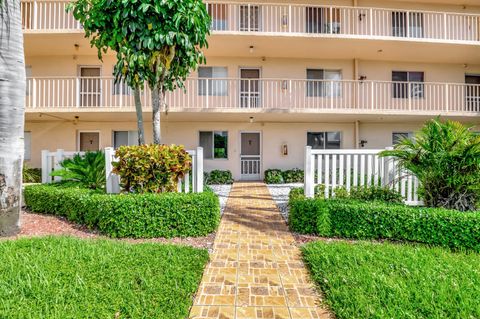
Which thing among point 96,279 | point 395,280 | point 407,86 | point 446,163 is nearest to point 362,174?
point 446,163

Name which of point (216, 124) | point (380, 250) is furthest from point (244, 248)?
point (216, 124)

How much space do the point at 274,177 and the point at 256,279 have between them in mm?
8972

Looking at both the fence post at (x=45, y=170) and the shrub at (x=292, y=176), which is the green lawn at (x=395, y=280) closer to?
the fence post at (x=45, y=170)

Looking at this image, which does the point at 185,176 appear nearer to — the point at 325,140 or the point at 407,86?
the point at 325,140

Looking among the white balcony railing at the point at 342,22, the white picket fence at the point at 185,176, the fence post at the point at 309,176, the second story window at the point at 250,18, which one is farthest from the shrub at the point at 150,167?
the second story window at the point at 250,18

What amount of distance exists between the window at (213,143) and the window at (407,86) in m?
8.82

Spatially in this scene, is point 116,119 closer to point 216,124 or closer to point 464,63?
point 216,124

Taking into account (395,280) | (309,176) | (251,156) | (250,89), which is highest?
(250,89)

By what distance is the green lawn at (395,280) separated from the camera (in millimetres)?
2486

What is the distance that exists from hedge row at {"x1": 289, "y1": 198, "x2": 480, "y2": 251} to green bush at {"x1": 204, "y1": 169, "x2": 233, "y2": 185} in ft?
23.9

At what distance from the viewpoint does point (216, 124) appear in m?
12.8

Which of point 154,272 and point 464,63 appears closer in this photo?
point 154,272

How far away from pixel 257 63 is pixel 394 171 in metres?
8.75

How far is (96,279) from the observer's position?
285 centimetres
